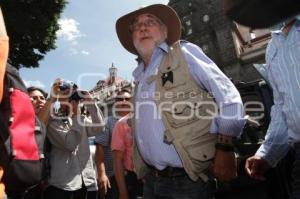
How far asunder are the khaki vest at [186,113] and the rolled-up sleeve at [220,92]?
0.19 feet

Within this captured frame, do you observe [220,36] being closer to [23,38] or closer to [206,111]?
[23,38]

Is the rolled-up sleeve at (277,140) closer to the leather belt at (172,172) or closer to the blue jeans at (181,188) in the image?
the blue jeans at (181,188)

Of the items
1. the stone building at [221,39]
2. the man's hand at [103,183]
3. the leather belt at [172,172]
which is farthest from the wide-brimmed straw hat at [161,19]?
the stone building at [221,39]

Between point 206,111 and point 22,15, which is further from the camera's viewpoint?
point 22,15

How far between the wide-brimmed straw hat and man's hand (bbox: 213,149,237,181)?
55.4 inches

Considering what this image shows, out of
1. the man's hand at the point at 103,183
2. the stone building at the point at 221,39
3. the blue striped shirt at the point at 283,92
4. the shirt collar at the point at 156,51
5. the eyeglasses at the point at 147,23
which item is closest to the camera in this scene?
the blue striped shirt at the point at 283,92

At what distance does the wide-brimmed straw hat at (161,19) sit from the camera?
322 centimetres

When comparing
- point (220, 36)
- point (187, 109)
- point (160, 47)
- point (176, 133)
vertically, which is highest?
point (220, 36)

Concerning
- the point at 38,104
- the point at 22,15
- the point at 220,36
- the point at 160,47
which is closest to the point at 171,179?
the point at 160,47

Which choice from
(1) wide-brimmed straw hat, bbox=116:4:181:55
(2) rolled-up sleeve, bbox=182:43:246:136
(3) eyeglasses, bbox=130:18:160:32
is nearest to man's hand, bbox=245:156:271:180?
(2) rolled-up sleeve, bbox=182:43:246:136

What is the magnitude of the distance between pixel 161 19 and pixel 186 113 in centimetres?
116

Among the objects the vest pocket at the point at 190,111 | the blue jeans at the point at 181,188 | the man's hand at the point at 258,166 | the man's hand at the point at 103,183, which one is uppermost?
the vest pocket at the point at 190,111

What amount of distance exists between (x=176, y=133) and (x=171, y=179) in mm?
321

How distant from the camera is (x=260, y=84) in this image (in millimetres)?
3977
